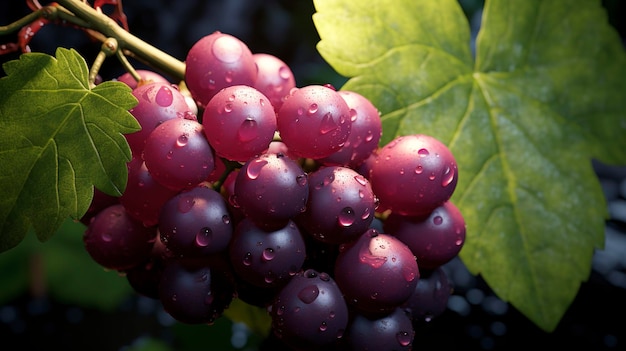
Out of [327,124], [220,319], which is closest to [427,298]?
[327,124]

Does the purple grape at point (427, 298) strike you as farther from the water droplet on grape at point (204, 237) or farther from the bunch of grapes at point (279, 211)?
the water droplet on grape at point (204, 237)

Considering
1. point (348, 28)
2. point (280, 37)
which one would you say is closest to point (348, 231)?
point (348, 28)

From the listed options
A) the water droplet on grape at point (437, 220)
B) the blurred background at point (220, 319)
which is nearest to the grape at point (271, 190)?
the water droplet on grape at point (437, 220)

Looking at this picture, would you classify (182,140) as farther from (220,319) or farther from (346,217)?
(220,319)

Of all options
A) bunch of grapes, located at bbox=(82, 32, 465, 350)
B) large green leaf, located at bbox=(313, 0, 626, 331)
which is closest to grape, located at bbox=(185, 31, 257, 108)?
bunch of grapes, located at bbox=(82, 32, 465, 350)

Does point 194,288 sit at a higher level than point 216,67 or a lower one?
lower

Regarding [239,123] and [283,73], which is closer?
[239,123]

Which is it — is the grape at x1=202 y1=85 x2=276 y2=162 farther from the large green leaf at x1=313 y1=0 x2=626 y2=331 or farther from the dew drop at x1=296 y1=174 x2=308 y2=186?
the large green leaf at x1=313 y1=0 x2=626 y2=331

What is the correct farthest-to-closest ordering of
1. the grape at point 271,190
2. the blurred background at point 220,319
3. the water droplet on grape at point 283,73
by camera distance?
1. the blurred background at point 220,319
2. the water droplet on grape at point 283,73
3. the grape at point 271,190
